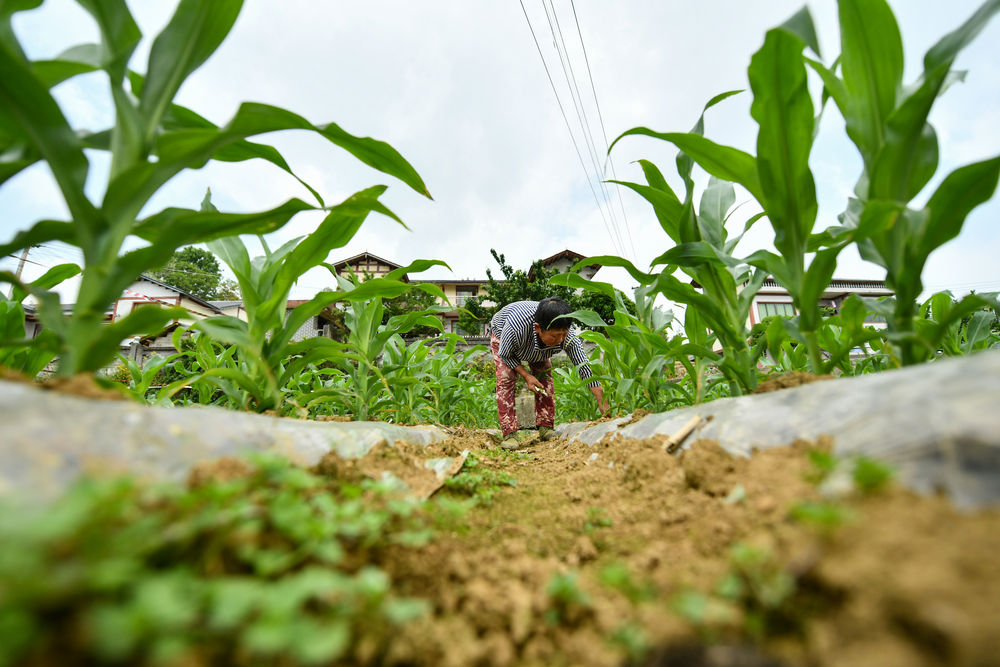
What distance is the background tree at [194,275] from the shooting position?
26.3 meters

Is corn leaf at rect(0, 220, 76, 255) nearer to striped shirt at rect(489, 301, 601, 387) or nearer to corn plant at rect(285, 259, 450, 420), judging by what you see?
corn plant at rect(285, 259, 450, 420)

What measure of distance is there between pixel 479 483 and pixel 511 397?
2312mm

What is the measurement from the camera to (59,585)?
12.9 inches

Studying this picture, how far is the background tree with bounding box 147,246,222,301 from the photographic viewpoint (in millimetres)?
26348

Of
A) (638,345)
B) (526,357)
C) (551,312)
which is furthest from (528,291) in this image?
(638,345)

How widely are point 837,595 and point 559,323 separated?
2.93 meters

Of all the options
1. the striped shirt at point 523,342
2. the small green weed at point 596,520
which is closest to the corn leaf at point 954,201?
the small green weed at point 596,520

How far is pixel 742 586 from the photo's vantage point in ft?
1.62

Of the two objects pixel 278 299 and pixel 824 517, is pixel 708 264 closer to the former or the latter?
pixel 824 517

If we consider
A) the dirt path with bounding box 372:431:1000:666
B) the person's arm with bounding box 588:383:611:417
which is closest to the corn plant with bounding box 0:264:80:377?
the dirt path with bounding box 372:431:1000:666

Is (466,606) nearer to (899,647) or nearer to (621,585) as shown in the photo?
(621,585)

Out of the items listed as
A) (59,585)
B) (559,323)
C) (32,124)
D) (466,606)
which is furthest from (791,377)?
(559,323)

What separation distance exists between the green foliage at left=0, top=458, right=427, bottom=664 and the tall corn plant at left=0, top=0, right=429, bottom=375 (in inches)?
24.0

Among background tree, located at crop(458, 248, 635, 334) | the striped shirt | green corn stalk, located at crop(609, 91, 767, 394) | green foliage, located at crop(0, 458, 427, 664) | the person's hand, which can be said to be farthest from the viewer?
background tree, located at crop(458, 248, 635, 334)
